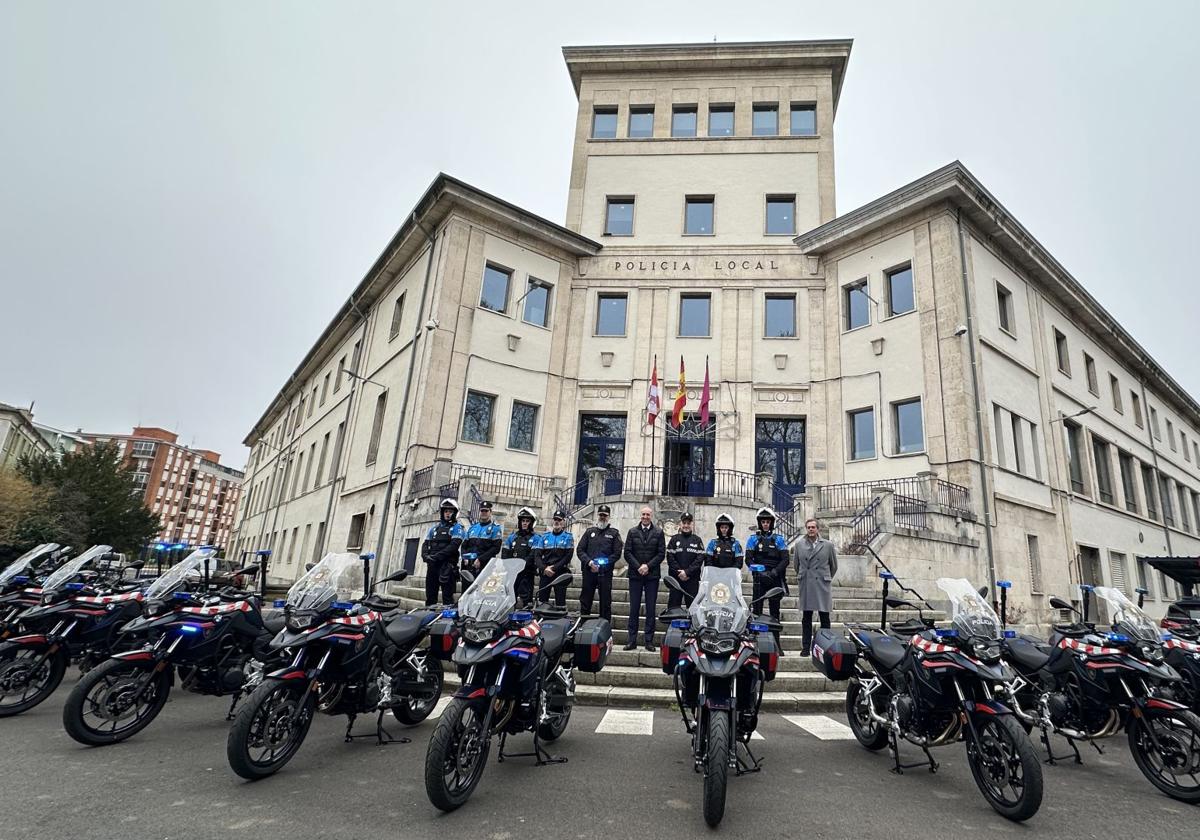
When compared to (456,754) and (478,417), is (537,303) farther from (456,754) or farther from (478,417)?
(456,754)

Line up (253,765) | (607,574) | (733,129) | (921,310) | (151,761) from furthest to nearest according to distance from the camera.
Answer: (733,129)
(921,310)
(607,574)
(151,761)
(253,765)

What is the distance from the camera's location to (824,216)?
2108 centimetres

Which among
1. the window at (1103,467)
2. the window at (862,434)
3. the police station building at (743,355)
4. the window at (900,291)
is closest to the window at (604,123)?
the police station building at (743,355)

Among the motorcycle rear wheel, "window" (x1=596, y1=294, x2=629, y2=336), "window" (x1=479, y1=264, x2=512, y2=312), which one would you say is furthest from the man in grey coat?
"window" (x1=479, y1=264, x2=512, y2=312)

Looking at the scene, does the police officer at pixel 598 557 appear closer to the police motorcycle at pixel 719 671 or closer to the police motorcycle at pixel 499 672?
the police motorcycle at pixel 499 672

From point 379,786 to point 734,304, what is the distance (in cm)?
1856

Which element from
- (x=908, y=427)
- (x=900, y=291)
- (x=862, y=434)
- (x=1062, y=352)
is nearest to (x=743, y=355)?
(x=862, y=434)

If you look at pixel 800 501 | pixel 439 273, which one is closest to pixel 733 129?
pixel 439 273

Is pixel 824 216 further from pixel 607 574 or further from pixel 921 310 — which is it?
pixel 607 574

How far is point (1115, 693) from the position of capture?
4676 millimetres

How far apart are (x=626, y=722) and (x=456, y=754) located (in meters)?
2.65

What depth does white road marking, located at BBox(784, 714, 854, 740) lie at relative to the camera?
18.5 feet

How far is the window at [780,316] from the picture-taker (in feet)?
65.7

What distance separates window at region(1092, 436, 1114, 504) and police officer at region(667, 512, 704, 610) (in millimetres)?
21789
